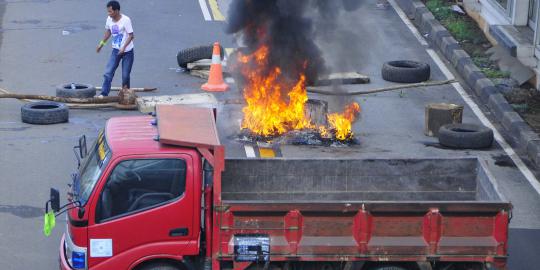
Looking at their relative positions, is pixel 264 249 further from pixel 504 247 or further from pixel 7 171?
pixel 7 171

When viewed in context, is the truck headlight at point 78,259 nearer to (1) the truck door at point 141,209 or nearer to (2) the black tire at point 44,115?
(1) the truck door at point 141,209

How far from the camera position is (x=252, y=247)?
9.38m

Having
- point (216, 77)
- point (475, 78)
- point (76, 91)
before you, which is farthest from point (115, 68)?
point (475, 78)

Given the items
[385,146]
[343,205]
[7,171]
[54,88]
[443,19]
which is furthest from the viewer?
[443,19]

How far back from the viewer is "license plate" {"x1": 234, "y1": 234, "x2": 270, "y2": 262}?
938 cm

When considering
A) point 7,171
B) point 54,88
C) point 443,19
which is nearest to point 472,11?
point 443,19

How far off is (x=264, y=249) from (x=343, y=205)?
2.65 feet

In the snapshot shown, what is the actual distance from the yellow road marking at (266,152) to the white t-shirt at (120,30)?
374cm

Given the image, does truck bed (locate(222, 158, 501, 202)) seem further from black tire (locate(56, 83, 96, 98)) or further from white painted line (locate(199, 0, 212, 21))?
white painted line (locate(199, 0, 212, 21))

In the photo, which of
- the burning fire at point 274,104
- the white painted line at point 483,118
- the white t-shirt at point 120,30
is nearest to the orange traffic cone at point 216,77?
the white t-shirt at point 120,30

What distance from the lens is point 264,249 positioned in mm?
9406

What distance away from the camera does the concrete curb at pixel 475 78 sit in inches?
617

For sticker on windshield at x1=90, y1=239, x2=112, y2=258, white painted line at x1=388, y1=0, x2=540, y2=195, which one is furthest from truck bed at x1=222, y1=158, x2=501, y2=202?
white painted line at x1=388, y1=0, x2=540, y2=195

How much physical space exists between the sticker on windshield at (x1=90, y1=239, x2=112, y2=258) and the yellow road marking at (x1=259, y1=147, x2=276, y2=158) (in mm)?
5471
